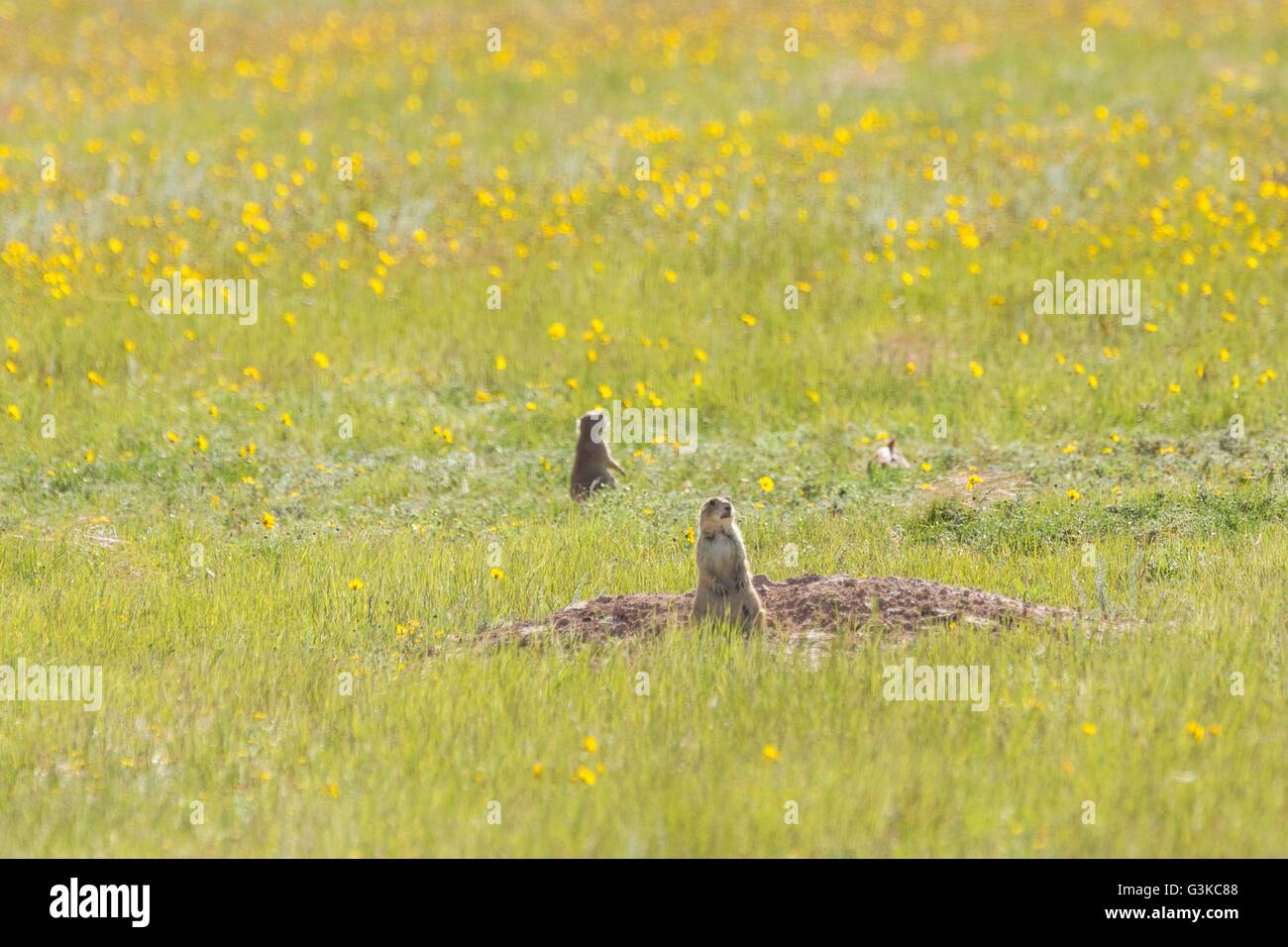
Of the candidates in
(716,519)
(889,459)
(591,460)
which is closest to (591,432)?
(591,460)

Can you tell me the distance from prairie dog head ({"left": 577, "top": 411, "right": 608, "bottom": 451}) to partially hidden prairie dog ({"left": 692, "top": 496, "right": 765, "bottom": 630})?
381 cm

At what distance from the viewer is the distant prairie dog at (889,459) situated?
522 inches

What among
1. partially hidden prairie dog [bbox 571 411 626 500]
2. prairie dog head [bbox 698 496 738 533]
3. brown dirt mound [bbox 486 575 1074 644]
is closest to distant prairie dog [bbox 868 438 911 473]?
partially hidden prairie dog [bbox 571 411 626 500]

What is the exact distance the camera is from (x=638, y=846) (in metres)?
6.32

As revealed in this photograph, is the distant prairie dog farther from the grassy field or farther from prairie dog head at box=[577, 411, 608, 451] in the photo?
Result: prairie dog head at box=[577, 411, 608, 451]

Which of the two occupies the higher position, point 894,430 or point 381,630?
point 894,430

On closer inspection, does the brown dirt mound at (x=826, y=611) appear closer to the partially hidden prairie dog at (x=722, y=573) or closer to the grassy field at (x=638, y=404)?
the partially hidden prairie dog at (x=722, y=573)

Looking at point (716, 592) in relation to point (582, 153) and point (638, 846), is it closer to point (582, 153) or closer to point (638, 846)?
point (638, 846)

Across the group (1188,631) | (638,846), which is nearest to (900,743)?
(638,846)

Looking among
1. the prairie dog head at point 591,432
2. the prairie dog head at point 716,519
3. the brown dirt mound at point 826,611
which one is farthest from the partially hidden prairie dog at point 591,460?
the prairie dog head at point 716,519

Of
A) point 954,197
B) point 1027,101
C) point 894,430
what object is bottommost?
point 894,430

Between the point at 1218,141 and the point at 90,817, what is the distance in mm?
17444

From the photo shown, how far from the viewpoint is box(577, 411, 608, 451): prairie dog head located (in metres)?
12.8

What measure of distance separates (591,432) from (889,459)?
250cm
